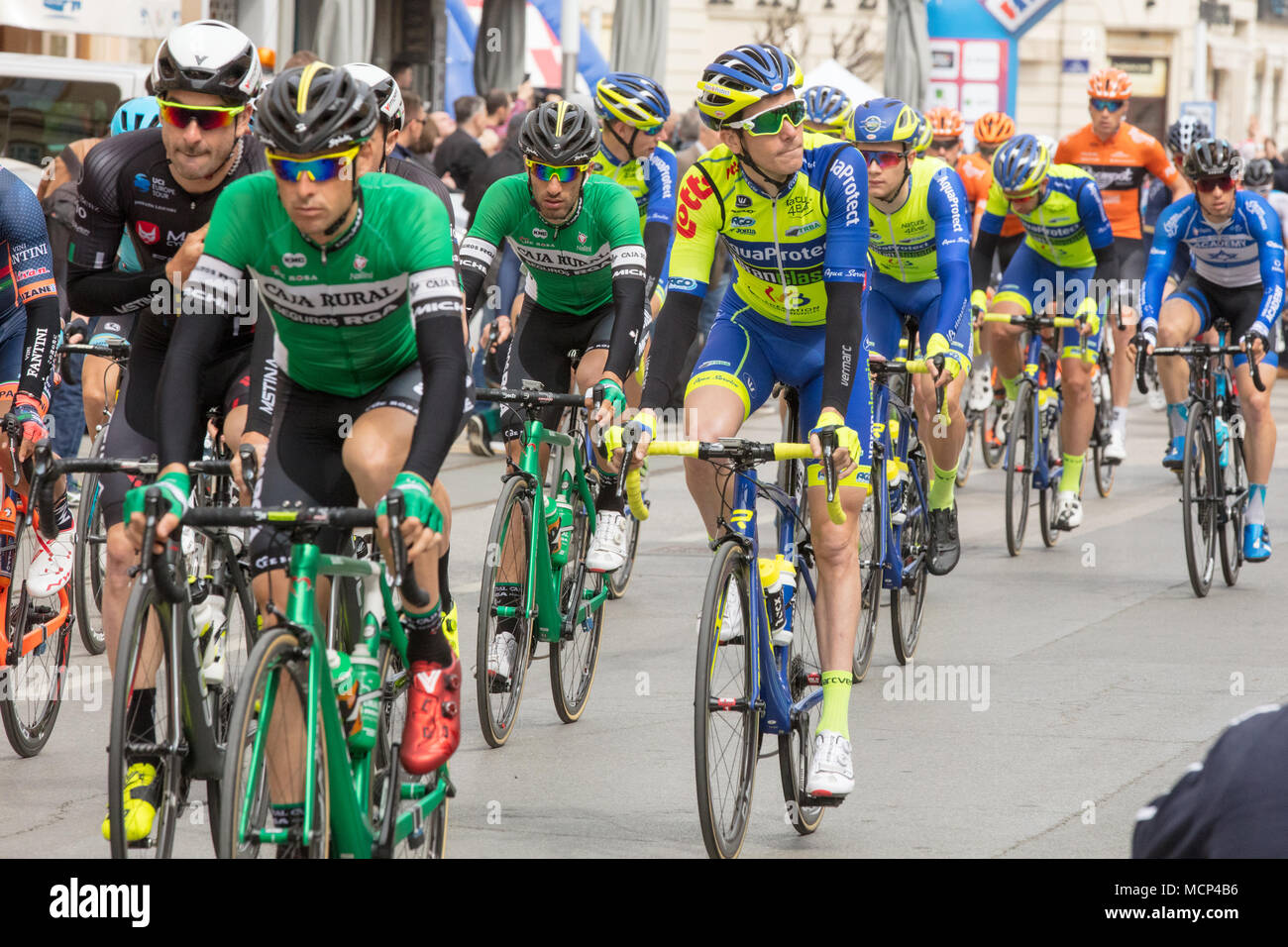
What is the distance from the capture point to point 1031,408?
423 inches

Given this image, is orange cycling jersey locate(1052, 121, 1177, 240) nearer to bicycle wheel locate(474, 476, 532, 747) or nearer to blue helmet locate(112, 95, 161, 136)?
bicycle wheel locate(474, 476, 532, 747)

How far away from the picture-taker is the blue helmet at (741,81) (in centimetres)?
543

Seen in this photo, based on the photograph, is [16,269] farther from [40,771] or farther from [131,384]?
[40,771]

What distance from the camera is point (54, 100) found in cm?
1381

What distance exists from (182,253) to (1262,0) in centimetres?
5454

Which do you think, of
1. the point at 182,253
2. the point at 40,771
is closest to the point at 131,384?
the point at 182,253

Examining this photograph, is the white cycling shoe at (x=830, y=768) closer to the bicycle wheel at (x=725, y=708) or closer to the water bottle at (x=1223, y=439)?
the bicycle wheel at (x=725, y=708)

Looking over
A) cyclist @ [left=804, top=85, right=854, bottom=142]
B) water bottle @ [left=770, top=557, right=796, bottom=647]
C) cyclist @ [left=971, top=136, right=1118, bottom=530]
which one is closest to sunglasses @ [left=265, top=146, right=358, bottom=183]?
water bottle @ [left=770, top=557, right=796, bottom=647]

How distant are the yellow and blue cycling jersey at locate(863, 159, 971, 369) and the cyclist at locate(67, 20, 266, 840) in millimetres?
3583

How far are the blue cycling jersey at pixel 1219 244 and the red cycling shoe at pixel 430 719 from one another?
629 centimetres

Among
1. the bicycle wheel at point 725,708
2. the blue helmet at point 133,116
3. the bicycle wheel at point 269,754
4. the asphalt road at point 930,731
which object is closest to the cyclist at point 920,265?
the asphalt road at point 930,731

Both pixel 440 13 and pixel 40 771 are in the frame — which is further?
pixel 440 13

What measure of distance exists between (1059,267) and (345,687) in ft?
26.5

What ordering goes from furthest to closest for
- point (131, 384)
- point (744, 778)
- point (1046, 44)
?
point (1046, 44)
point (131, 384)
point (744, 778)
